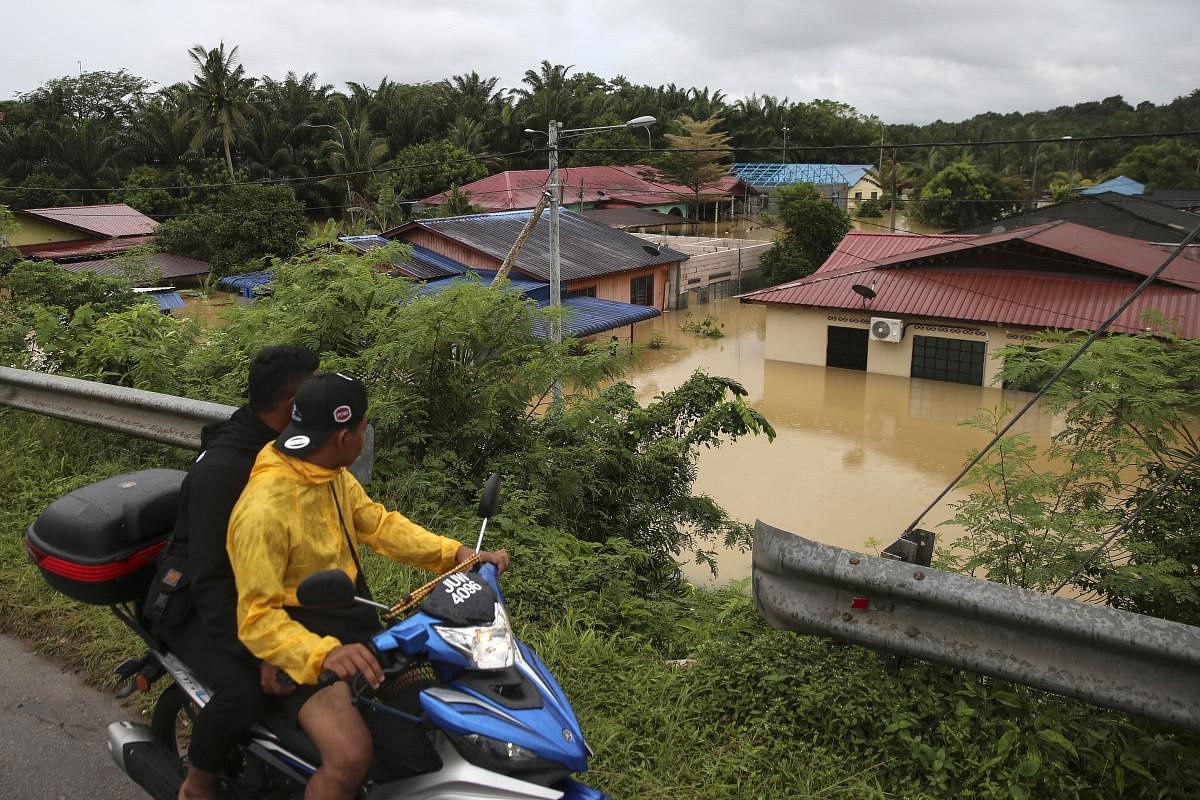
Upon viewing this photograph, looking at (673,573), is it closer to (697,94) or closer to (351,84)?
(351,84)

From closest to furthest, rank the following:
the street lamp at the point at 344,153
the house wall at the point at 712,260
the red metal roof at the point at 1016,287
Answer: the red metal roof at the point at 1016,287
the house wall at the point at 712,260
the street lamp at the point at 344,153

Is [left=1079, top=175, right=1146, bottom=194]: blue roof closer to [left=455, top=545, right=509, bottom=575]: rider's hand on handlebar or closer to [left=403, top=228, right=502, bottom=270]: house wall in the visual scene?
[left=403, top=228, right=502, bottom=270]: house wall

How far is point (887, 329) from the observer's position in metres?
25.3

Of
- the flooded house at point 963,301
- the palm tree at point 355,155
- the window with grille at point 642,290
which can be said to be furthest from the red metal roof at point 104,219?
the flooded house at point 963,301

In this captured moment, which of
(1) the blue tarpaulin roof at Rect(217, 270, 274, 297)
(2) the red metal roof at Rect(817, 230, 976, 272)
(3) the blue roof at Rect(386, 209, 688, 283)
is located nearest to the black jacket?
(1) the blue tarpaulin roof at Rect(217, 270, 274, 297)

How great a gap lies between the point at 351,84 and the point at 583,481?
51877 millimetres

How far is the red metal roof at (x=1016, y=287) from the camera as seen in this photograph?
23.4 m

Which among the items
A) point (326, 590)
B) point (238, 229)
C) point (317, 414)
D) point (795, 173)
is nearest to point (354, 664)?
point (326, 590)

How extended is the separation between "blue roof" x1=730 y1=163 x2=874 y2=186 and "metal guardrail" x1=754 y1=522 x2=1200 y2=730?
66895 mm

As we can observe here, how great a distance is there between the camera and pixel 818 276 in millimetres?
28688

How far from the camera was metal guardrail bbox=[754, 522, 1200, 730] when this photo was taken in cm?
260

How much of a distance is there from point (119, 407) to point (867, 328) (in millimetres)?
23521

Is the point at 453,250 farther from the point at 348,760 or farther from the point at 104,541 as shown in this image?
the point at 348,760

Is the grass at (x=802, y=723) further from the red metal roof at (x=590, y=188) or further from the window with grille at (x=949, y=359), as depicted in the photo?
the red metal roof at (x=590, y=188)
